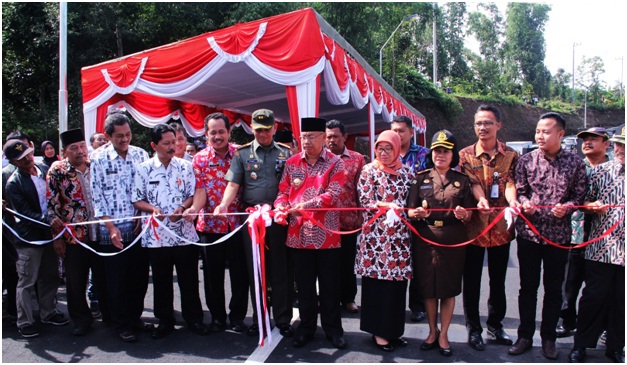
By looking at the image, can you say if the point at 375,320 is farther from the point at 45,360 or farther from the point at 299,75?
the point at 299,75

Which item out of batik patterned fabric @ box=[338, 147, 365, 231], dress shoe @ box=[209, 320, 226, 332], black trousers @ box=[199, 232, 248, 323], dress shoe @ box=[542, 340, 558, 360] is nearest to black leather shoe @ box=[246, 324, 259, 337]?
black trousers @ box=[199, 232, 248, 323]

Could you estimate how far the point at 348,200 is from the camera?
3.50 meters

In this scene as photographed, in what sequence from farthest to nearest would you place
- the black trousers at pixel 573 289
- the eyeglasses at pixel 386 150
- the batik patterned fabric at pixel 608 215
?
the black trousers at pixel 573 289
the eyeglasses at pixel 386 150
the batik patterned fabric at pixel 608 215

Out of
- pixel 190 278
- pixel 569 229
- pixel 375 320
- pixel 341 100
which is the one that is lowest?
pixel 375 320

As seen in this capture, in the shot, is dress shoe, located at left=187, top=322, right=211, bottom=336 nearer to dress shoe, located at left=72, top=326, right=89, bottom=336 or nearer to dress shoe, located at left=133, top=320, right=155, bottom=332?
dress shoe, located at left=133, top=320, right=155, bottom=332

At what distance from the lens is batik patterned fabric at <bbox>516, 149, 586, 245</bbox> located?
2.98 m

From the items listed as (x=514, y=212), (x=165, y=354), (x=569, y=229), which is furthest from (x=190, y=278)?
(x=569, y=229)

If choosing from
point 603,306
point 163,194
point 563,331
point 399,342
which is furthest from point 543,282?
point 163,194

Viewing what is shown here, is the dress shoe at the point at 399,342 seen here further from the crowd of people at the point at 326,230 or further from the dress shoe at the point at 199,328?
the dress shoe at the point at 199,328

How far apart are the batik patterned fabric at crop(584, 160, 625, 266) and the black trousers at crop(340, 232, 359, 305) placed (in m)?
1.84

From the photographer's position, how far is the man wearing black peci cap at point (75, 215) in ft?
11.6

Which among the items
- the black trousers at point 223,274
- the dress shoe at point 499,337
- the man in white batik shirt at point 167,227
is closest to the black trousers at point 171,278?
the man in white batik shirt at point 167,227

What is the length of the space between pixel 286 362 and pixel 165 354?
893 millimetres

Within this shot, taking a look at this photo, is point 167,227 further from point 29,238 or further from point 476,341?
point 476,341
